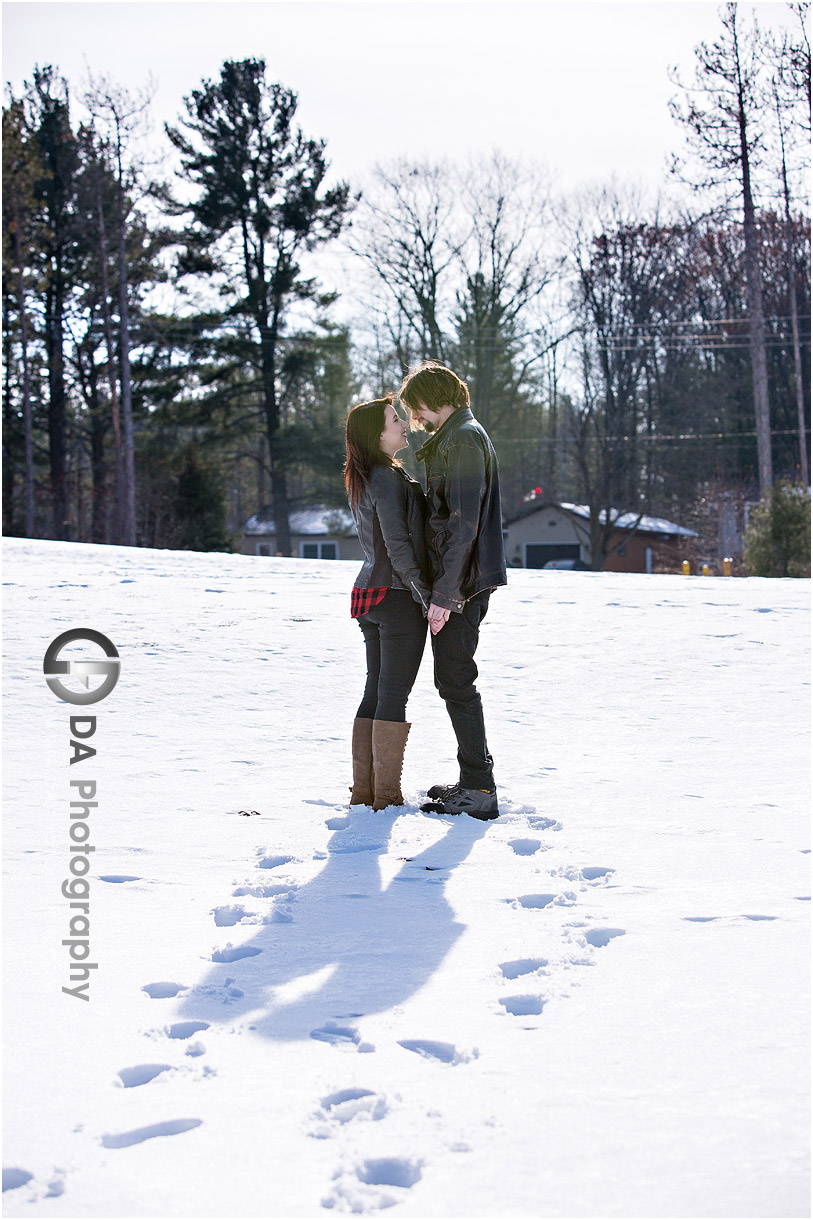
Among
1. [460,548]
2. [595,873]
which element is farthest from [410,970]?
[460,548]

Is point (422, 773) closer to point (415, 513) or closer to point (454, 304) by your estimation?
point (415, 513)

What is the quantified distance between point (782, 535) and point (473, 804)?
49.9 feet

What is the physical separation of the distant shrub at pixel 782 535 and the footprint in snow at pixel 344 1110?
16893 mm

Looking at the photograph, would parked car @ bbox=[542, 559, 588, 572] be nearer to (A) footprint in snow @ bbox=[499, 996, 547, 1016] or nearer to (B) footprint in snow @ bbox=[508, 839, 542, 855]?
(B) footprint in snow @ bbox=[508, 839, 542, 855]

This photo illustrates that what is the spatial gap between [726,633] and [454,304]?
2632 centimetres

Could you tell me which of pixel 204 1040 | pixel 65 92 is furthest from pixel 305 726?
pixel 65 92

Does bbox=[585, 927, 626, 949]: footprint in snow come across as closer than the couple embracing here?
Yes

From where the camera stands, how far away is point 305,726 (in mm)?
5531

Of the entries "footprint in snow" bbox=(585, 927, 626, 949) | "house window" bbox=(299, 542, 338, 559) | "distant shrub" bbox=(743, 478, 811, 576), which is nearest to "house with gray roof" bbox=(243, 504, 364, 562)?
"house window" bbox=(299, 542, 338, 559)

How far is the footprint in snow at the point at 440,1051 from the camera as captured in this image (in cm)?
203

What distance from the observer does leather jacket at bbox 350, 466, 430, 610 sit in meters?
3.82

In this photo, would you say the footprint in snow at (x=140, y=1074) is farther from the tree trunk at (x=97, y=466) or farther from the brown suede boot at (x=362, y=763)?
the tree trunk at (x=97, y=466)

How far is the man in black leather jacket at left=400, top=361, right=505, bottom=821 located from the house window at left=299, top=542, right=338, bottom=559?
37.1 m

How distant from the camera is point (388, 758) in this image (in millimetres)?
3957
